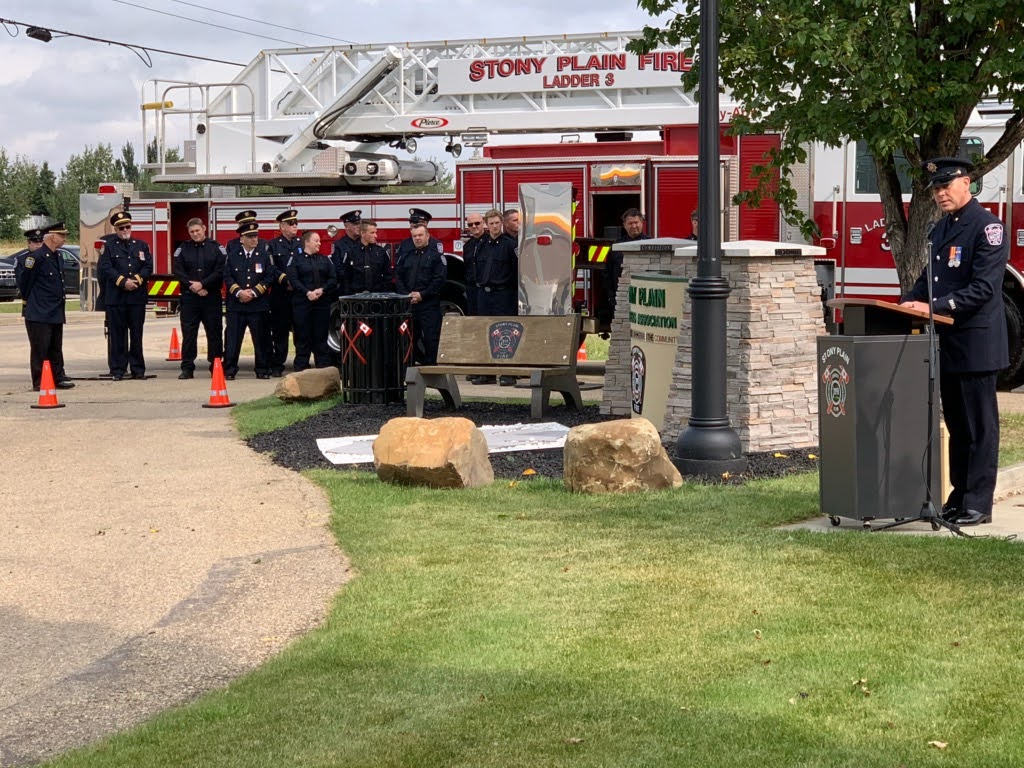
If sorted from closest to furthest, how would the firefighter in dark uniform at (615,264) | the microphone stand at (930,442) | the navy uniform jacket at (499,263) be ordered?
the microphone stand at (930,442) → the firefighter in dark uniform at (615,264) → the navy uniform jacket at (499,263)

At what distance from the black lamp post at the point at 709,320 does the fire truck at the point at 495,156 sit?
485 centimetres

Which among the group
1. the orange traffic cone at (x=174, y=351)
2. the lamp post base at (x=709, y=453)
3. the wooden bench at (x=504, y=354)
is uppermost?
the wooden bench at (x=504, y=354)

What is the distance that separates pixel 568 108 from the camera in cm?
1931

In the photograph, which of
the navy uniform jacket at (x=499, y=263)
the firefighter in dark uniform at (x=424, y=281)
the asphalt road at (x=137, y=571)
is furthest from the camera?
the navy uniform jacket at (x=499, y=263)

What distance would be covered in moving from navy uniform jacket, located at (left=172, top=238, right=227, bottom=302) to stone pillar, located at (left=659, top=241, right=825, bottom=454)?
8621 mm

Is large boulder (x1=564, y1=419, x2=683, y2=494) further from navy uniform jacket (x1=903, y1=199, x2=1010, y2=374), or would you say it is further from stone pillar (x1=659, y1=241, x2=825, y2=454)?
stone pillar (x1=659, y1=241, x2=825, y2=454)

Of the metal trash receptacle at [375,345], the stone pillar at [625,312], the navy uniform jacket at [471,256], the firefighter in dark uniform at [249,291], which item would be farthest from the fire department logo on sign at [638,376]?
the firefighter in dark uniform at [249,291]

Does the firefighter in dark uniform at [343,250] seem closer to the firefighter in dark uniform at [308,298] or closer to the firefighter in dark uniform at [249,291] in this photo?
the firefighter in dark uniform at [308,298]

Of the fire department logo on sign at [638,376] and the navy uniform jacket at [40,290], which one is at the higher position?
the navy uniform jacket at [40,290]

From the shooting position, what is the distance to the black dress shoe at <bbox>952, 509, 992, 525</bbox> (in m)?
7.87

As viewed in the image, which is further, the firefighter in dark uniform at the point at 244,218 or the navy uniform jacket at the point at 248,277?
the firefighter in dark uniform at the point at 244,218

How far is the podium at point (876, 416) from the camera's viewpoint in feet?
24.5

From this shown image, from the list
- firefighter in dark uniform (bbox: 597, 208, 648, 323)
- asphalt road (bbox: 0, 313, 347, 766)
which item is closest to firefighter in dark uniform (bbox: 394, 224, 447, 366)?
firefighter in dark uniform (bbox: 597, 208, 648, 323)

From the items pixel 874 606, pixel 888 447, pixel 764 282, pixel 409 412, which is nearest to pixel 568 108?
pixel 409 412
